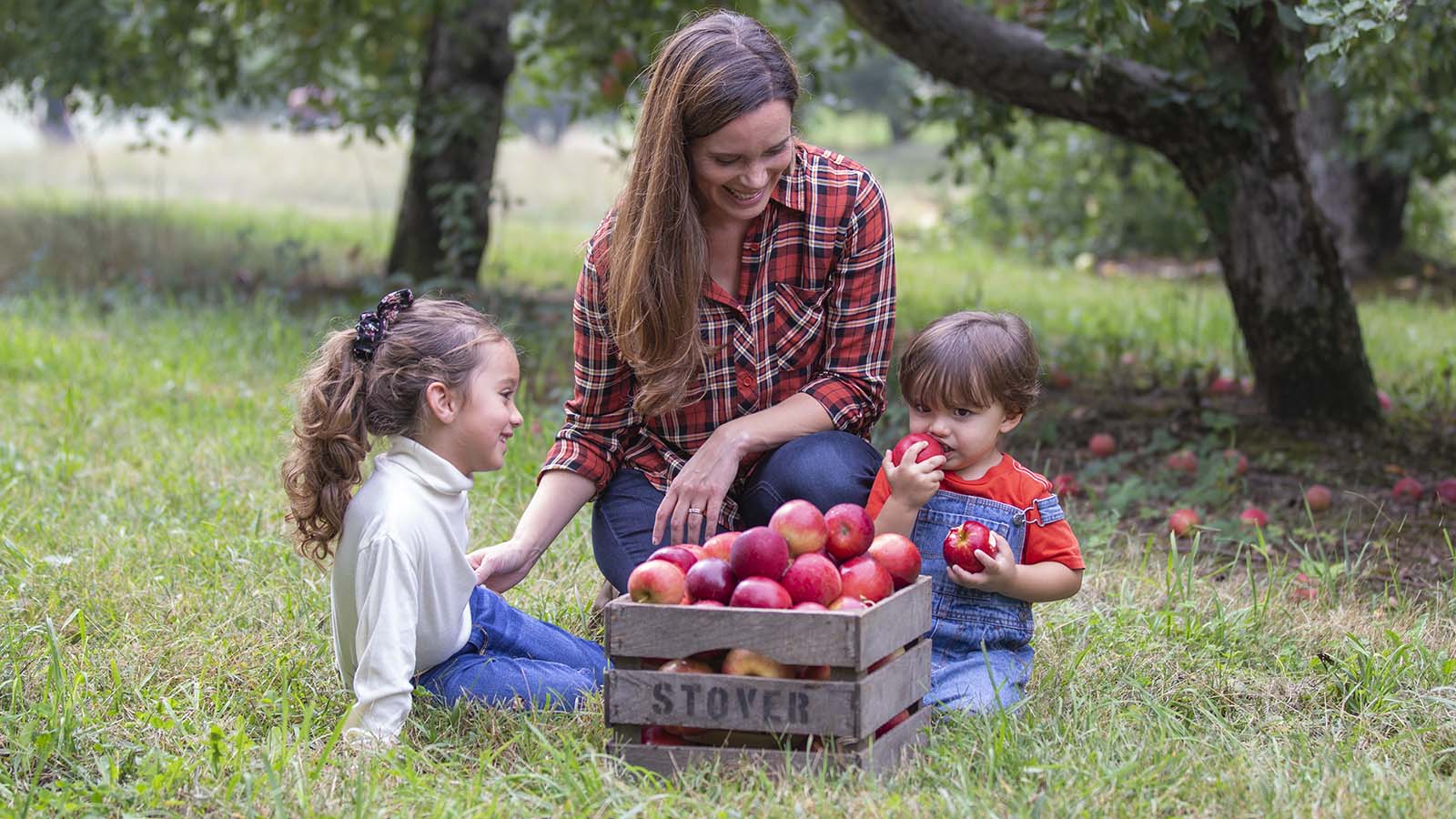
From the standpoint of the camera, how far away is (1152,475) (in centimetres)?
480

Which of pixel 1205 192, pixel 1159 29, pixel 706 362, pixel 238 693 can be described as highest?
pixel 1159 29

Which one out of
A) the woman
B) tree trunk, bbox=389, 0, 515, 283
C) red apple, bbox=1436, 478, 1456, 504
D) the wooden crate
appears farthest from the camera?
tree trunk, bbox=389, 0, 515, 283

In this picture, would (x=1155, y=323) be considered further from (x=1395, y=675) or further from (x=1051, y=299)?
(x=1395, y=675)

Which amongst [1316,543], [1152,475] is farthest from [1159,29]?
[1316,543]

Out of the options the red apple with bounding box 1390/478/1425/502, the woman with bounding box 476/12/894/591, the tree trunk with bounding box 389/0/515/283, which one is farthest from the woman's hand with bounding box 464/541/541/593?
the tree trunk with bounding box 389/0/515/283

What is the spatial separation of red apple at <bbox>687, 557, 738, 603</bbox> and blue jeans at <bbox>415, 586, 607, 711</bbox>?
506 millimetres

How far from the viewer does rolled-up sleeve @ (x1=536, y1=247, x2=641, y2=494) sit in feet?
10.3

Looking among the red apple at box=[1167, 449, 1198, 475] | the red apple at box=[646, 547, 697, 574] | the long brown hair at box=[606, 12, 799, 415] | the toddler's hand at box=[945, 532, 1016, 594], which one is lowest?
the red apple at box=[1167, 449, 1198, 475]

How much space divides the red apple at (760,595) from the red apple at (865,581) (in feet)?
0.42

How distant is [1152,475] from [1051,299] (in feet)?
13.9

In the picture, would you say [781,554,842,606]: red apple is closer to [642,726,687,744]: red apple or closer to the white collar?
[642,726,687,744]: red apple

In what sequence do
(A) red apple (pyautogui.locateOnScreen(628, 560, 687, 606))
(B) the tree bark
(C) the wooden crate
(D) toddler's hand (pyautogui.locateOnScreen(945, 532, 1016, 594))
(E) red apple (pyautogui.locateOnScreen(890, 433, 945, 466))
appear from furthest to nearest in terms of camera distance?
(B) the tree bark < (E) red apple (pyautogui.locateOnScreen(890, 433, 945, 466)) < (D) toddler's hand (pyautogui.locateOnScreen(945, 532, 1016, 594)) < (A) red apple (pyautogui.locateOnScreen(628, 560, 687, 606)) < (C) the wooden crate

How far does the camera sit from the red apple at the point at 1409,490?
4.24 m

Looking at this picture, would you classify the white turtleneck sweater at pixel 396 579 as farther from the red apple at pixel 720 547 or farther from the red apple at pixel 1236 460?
the red apple at pixel 1236 460
